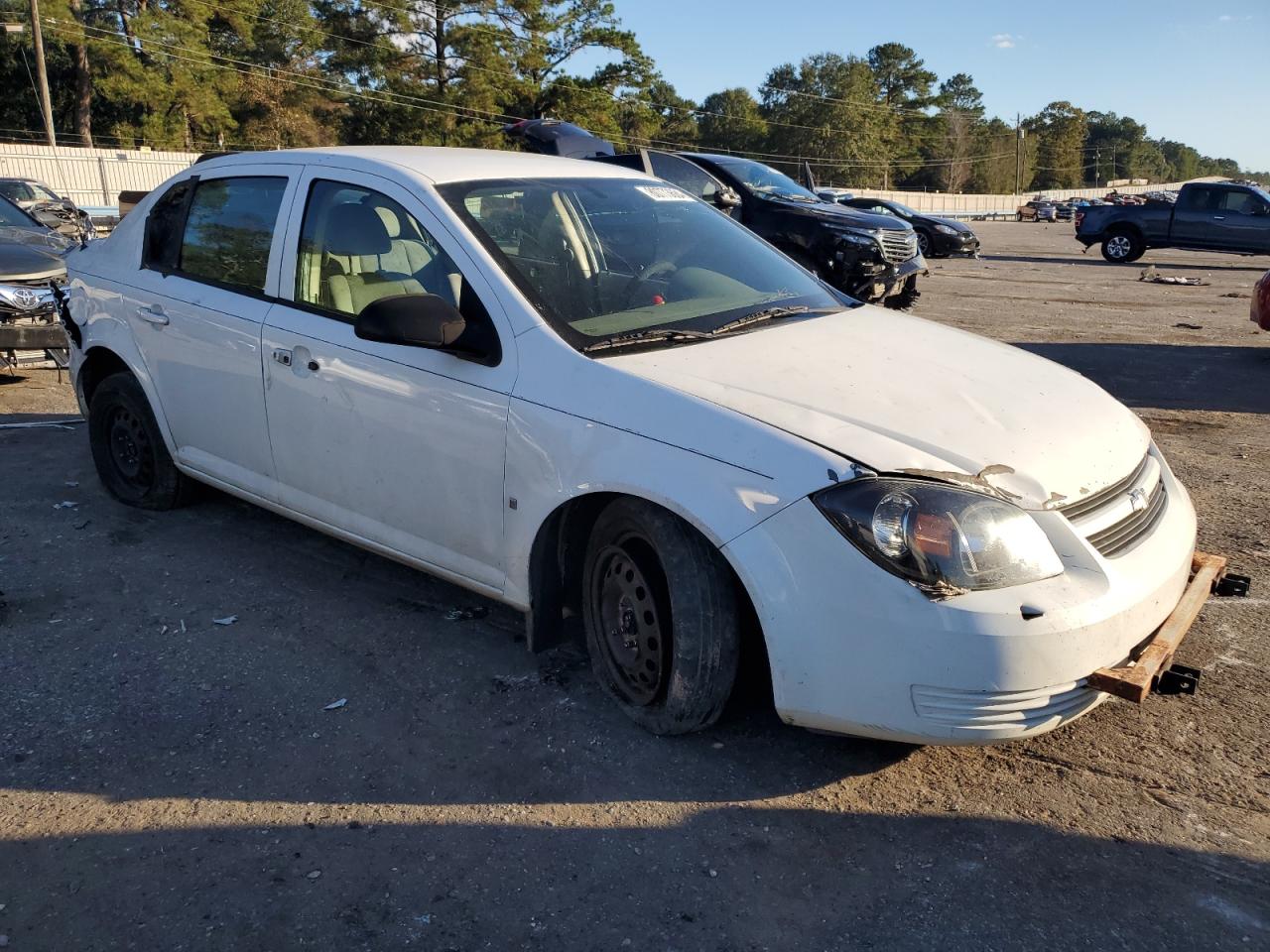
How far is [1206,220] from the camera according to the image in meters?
22.9

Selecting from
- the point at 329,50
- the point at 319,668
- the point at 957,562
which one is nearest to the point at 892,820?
the point at 957,562

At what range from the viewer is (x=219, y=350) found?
171 inches

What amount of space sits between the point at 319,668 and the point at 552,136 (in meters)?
9.57

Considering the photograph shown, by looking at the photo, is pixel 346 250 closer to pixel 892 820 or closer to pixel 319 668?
pixel 319 668

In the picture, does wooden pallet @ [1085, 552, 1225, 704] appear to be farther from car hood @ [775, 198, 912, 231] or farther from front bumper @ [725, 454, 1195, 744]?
car hood @ [775, 198, 912, 231]

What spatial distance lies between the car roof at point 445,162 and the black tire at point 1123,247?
22.5 meters

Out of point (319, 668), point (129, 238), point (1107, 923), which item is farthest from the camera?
point (129, 238)

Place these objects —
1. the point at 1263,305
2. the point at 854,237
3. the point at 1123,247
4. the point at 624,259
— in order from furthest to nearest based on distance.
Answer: the point at 1123,247 → the point at 854,237 → the point at 1263,305 → the point at 624,259

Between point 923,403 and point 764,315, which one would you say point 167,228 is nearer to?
point 764,315

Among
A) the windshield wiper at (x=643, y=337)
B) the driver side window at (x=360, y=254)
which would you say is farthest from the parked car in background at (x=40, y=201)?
the windshield wiper at (x=643, y=337)

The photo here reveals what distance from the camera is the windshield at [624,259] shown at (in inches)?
138

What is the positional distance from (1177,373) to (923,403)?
741 cm

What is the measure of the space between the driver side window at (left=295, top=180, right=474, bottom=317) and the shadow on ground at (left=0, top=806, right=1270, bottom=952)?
1.81 meters

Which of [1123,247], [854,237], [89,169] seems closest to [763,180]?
[854,237]
